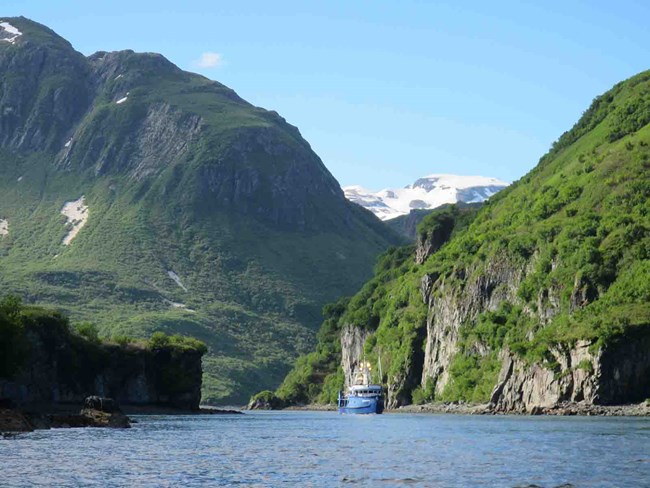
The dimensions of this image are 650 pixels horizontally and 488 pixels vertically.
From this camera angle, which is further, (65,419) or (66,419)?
(66,419)

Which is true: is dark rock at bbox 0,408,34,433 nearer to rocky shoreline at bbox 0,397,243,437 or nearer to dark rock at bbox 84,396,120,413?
rocky shoreline at bbox 0,397,243,437

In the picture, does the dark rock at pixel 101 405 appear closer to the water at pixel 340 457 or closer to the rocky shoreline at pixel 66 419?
the rocky shoreline at pixel 66 419

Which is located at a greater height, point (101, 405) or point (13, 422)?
point (101, 405)

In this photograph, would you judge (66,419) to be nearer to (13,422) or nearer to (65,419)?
(65,419)

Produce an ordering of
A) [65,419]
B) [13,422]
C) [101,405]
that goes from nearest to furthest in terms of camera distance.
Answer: [13,422]
[65,419]
[101,405]

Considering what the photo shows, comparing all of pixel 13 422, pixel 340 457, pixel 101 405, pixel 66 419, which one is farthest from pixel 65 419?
pixel 340 457

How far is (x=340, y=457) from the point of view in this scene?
326 feet

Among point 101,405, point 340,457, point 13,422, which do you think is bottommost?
point 340,457

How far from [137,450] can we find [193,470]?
845 inches

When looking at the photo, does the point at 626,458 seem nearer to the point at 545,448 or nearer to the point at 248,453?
the point at 545,448

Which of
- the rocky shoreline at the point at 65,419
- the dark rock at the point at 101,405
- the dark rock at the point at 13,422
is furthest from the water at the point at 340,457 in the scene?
the dark rock at the point at 101,405

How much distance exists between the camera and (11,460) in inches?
3627

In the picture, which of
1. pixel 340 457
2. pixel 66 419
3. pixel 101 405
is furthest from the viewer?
pixel 101 405

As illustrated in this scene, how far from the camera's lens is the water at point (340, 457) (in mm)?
79188
